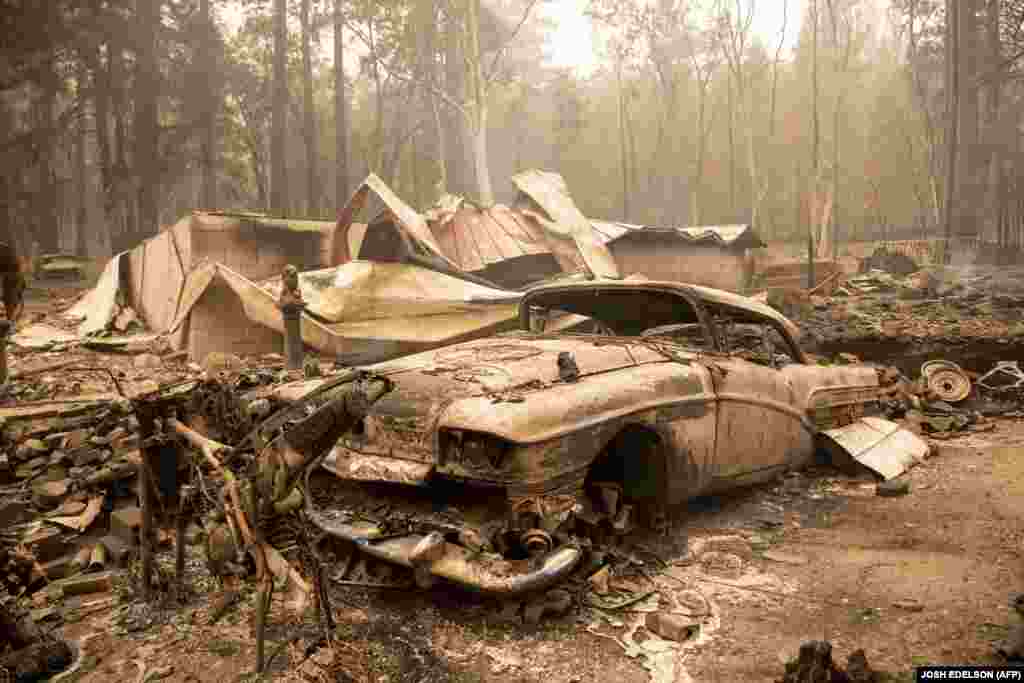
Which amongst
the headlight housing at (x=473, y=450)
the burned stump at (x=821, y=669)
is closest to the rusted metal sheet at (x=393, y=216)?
the headlight housing at (x=473, y=450)

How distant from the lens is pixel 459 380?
3885 mm

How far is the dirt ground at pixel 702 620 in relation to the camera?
3016mm

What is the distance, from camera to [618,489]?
405cm

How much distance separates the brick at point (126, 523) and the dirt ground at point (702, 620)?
526mm

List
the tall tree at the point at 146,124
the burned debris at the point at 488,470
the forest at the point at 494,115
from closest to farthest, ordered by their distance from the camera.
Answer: the burned debris at the point at 488,470
the tall tree at the point at 146,124
the forest at the point at 494,115

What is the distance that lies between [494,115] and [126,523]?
4164 centimetres

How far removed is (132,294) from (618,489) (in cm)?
1131

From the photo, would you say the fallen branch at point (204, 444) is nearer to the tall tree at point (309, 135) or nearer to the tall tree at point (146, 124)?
the tall tree at point (146, 124)

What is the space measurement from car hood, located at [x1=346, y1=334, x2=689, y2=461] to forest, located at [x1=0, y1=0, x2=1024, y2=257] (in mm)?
10006

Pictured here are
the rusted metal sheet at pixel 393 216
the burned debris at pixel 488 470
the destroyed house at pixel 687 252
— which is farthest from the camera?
the destroyed house at pixel 687 252

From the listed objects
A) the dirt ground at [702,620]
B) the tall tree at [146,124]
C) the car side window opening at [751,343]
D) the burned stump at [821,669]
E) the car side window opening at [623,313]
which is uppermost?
the tall tree at [146,124]

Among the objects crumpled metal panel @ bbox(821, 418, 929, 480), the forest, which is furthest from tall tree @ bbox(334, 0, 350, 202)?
crumpled metal panel @ bbox(821, 418, 929, 480)

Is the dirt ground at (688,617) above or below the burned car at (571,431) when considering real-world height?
below

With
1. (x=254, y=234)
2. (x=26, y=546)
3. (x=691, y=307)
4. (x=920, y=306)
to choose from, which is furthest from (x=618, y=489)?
(x=920, y=306)
